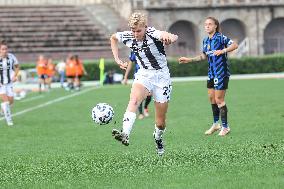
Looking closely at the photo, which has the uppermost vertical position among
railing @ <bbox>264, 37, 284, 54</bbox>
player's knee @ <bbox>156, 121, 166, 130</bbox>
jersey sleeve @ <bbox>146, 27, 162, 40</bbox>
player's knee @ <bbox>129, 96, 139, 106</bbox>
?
jersey sleeve @ <bbox>146, 27, 162, 40</bbox>

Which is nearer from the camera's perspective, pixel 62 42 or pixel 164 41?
pixel 164 41

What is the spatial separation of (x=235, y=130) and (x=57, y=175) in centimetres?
651

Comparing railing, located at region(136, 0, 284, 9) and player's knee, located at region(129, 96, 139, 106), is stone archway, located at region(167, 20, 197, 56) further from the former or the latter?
player's knee, located at region(129, 96, 139, 106)

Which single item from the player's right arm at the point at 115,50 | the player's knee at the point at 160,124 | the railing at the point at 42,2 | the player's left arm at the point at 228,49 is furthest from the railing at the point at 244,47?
the player's knee at the point at 160,124

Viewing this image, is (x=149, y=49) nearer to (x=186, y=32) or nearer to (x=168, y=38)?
(x=168, y=38)

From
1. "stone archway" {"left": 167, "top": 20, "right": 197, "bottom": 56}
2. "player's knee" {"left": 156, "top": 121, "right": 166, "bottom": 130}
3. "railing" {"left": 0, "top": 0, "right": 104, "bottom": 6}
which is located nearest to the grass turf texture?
"player's knee" {"left": 156, "top": 121, "right": 166, "bottom": 130}

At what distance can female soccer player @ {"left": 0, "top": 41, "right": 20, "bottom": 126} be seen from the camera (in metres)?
19.8

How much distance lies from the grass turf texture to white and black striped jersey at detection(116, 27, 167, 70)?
4.20ft

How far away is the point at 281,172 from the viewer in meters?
9.98

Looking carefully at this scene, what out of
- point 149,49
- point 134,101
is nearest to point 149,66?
point 149,49

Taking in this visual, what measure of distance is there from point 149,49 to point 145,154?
1571 millimetres

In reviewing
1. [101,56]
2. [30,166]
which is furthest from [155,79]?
[101,56]

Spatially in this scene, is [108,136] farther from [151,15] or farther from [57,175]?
[151,15]

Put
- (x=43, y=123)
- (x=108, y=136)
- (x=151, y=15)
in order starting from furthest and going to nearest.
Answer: (x=151, y=15) → (x=43, y=123) → (x=108, y=136)
